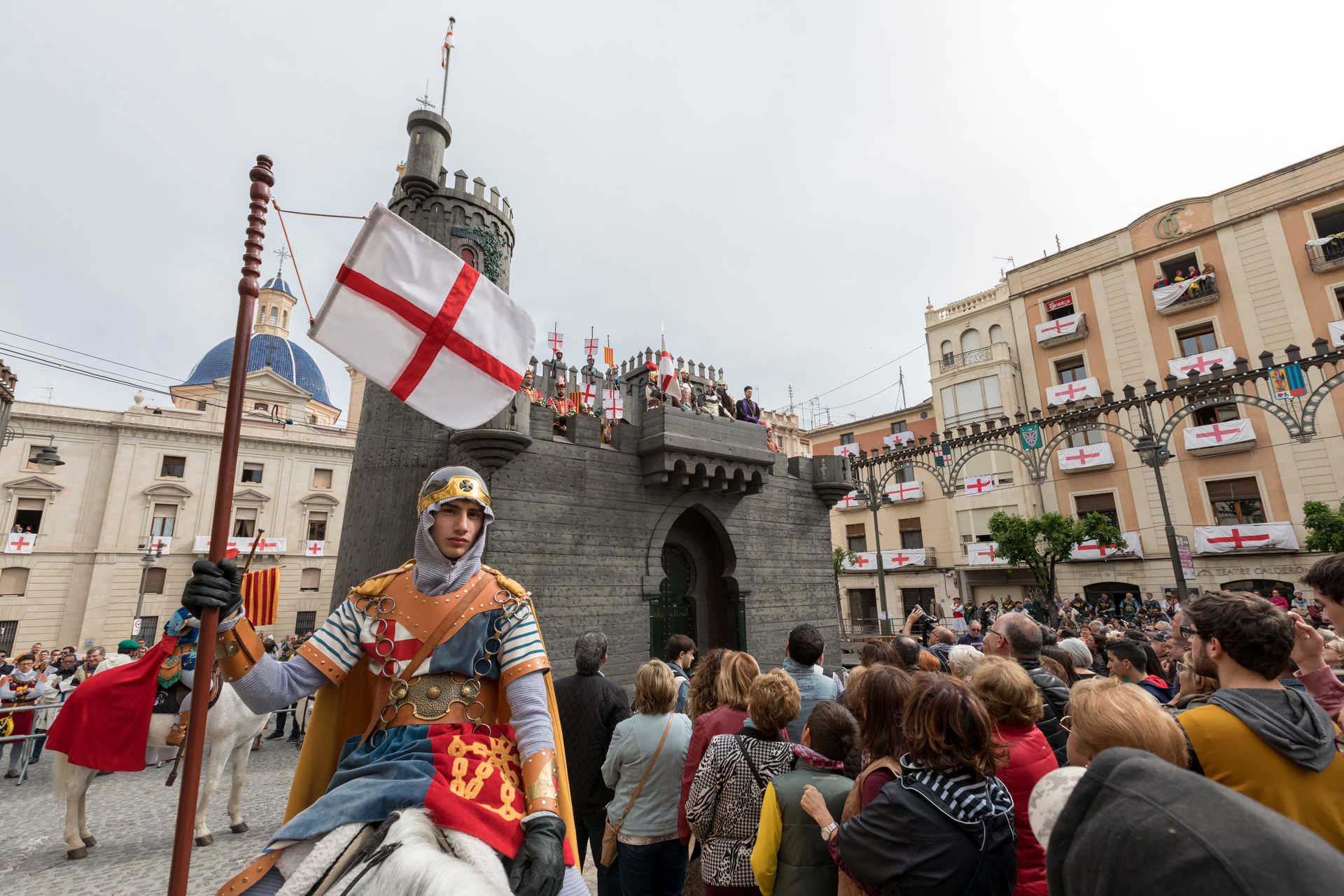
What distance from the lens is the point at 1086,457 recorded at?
25.5 meters

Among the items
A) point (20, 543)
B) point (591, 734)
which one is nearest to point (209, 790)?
point (591, 734)

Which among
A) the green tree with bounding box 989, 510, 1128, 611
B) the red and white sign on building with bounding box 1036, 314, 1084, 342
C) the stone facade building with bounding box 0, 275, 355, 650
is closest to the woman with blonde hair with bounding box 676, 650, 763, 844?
the green tree with bounding box 989, 510, 1128, 611

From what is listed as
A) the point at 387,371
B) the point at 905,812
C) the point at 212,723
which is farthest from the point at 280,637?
the point at 905,812

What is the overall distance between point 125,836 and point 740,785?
7300 millimetres

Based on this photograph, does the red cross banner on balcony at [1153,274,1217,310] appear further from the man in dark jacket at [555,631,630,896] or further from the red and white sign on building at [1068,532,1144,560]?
the man in dark jacket at [555,631,630,896]

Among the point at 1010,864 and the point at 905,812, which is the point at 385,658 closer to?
the point at 905,812

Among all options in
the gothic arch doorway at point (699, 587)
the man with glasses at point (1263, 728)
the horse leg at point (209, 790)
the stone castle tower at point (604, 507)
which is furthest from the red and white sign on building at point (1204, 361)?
the horse leg at point (209, 790)

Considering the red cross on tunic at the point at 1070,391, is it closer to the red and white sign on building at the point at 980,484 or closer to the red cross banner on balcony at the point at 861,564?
the red and white sign on building at the point at 980,484

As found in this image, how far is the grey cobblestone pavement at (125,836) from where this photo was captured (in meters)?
5.20

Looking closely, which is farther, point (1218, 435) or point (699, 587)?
point (1218, 435)

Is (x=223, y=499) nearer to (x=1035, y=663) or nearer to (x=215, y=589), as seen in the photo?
(x=215, y=589)

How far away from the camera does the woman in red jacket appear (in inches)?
110

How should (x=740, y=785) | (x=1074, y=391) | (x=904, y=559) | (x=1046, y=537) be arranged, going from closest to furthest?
(x=740, y=785) → (x=1046, y=537) → (x=1074, y=391) → (x=904, y=559)

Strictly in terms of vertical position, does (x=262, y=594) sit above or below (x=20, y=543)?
below
